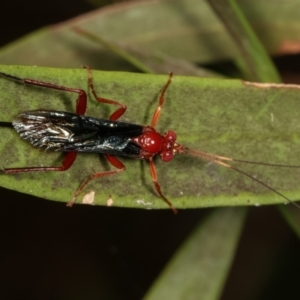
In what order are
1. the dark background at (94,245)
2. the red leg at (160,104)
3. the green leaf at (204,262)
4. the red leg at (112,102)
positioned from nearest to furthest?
the red leg at (112,102), the red leg at (160,104), the green leaf at (204,262), the dark background at (94,245)

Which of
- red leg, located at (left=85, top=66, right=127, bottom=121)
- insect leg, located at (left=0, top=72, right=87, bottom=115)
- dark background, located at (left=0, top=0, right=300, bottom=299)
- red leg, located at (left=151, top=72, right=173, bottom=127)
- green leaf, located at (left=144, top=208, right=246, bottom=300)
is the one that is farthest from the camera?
dark background, located at (left=0, top=0, right=300, bottom=299)

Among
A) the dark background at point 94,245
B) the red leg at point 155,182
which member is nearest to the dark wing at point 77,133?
the red leg at point 155,182

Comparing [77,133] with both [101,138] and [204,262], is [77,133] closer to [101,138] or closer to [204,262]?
[101,138]

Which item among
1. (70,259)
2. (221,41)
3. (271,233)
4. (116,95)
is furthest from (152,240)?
(116,95)

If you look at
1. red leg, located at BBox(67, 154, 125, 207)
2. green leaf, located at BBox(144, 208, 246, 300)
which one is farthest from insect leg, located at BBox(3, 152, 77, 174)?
green leaf, located at BBox(144, 208, 246, 300)

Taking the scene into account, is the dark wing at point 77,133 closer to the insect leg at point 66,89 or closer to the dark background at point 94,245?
the insect leg at point 66,89

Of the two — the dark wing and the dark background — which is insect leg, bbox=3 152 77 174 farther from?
the dark background

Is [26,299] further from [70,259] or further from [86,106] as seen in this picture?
[86,106]

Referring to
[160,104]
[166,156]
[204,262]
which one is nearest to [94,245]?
[204,262]
